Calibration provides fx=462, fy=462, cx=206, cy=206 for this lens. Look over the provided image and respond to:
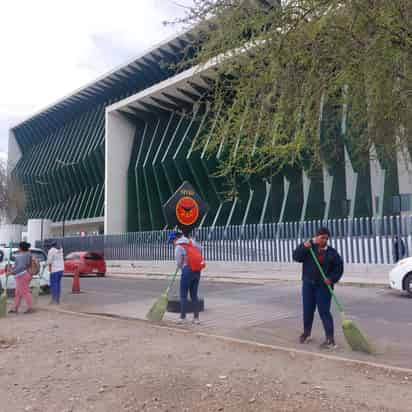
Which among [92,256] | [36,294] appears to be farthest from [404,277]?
[92,256]

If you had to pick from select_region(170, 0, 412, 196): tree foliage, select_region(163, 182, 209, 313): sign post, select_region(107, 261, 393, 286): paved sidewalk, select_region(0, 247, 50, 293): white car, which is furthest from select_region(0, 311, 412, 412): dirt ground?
select_region(107, 261, 393, 286): paved sidewalk

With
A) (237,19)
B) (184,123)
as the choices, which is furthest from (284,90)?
(184,123)

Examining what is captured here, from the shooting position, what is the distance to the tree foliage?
5.11 metres

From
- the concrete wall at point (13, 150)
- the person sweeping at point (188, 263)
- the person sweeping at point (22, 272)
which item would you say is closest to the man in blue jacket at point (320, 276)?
the person sweeping at point (188, 263)

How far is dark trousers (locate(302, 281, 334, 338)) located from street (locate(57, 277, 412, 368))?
0.93 ft

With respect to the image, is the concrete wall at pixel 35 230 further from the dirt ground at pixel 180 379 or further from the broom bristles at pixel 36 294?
the dirt ground at pixel 180 379

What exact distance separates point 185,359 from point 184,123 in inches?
1268

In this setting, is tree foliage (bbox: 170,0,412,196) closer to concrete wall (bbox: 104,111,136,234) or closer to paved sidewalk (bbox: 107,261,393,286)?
paved sidewalk (bbox: 107,261,393,286)

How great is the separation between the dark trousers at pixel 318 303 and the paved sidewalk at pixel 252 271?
8.08m

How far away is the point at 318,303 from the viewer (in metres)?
6.25

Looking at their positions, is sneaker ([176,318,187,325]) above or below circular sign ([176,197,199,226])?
below

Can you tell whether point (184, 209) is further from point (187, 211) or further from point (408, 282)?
point (408, 282)

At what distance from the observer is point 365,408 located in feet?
12.5

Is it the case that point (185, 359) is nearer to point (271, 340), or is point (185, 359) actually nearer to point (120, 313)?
point (271, 340)
